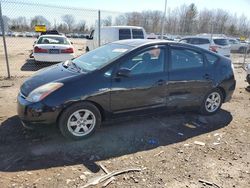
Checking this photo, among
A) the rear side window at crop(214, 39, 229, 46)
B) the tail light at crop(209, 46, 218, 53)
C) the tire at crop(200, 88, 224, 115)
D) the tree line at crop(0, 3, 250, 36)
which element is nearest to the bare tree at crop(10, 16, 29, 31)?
the tree line at crop(0, 3, 250, 36)

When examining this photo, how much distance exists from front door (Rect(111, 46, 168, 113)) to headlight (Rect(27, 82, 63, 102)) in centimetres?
92

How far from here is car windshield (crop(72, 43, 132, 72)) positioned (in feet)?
14.5

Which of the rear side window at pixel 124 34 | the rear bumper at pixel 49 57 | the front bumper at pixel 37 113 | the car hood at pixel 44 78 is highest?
the rear side window at pixel 124 34

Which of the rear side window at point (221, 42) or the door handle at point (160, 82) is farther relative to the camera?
the rear side window at point (221, 42)

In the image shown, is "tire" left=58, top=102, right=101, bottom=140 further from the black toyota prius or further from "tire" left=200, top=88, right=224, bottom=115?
"tire" left=200, top=88, right=224, bottom=115

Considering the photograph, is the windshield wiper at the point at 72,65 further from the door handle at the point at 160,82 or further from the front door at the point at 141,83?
the door handle at the point at 160,82

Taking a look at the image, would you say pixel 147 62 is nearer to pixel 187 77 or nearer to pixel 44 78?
pixel 187 77

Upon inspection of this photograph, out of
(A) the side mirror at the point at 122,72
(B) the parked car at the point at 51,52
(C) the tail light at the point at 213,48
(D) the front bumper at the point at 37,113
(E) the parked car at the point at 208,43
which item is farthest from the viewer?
(E) the parked car at the point at 208,43

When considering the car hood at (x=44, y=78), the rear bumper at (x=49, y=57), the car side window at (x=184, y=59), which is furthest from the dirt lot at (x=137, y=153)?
the rear bumper at (x=49, y=57)

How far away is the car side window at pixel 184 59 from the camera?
4.88 metres

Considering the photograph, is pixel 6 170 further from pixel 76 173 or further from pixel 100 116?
pixel 100 116

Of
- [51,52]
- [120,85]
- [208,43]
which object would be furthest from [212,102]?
[208,43]

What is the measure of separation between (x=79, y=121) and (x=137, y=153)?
1.05 meters

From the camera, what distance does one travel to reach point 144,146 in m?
4.15
